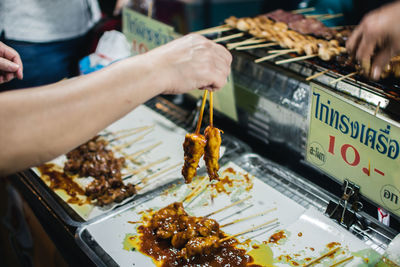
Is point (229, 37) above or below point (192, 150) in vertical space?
above

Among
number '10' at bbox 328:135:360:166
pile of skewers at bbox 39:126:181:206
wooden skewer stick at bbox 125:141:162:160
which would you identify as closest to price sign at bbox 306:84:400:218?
number '10' at bbox 328:135:360:166

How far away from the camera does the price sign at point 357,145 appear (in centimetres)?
→ 203

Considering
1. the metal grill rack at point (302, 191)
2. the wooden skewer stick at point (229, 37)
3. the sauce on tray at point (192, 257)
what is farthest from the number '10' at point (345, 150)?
the wooden skewer stick at point (229, 37)

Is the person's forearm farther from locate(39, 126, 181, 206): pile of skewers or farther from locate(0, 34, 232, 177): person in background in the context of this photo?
locate(39, 126, 181, 206): pile of skewers

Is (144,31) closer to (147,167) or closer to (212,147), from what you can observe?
(147,167)

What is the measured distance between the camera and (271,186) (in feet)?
9.16

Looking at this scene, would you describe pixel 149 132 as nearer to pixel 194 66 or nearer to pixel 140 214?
pixel 140 214

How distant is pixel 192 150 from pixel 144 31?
6.76 ft

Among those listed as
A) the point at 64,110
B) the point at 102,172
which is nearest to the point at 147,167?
the point at 102,172

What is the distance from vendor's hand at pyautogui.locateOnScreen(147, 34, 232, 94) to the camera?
1.61 m

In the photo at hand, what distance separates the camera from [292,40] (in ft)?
9.39

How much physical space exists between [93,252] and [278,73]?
1867 millimetres

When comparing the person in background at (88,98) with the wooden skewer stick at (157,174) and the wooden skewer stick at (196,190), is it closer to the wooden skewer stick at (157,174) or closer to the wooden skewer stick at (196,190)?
the wooden skewer stick at (196,190)

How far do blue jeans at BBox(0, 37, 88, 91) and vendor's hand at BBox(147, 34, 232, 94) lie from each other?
3.65 metres
